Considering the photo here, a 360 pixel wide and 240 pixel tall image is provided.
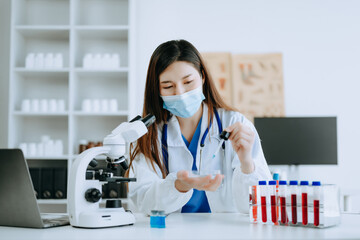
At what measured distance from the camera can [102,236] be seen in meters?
1.04

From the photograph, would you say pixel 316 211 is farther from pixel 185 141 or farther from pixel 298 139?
pixel 298 139

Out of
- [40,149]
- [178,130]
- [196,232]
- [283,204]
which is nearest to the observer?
[196,232]

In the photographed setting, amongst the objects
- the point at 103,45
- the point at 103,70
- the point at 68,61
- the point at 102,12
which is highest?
the point at 102,12

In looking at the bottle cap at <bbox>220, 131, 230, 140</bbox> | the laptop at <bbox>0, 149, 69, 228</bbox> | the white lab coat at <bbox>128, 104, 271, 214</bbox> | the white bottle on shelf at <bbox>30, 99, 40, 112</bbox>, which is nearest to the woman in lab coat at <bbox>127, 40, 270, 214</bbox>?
the white lab coat at <bbox>128, 104, 271, 214</bbox>

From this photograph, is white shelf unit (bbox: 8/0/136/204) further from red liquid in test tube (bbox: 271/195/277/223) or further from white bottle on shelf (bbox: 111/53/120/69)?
red liquid in test tube (bbox: 271/195/277/223)

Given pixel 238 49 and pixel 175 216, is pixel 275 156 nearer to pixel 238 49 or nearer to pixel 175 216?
pixel 238 49

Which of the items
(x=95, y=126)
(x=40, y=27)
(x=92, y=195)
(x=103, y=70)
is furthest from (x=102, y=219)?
(x=40, y=27)

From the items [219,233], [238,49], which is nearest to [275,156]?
[238,49]

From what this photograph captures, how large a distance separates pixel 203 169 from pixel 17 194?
27.9 inches

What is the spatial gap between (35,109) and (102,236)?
2.64m

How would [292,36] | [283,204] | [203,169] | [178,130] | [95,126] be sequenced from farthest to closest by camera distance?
[292,36], [95,126], [178,130], [203,169], [283,204]

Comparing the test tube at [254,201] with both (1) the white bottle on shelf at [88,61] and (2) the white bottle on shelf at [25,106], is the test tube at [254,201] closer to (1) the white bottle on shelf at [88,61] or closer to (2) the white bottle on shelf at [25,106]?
(1) the white bottle on shelf at [88,61]

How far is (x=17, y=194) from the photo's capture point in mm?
1195

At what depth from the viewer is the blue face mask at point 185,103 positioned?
5.25 feet
